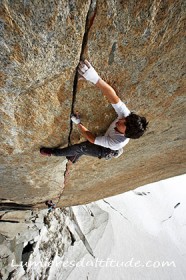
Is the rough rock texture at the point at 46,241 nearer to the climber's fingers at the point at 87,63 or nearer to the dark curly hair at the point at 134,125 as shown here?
the dark curly hair at the point at 134,125

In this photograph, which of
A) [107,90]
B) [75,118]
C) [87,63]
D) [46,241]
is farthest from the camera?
[46,241]

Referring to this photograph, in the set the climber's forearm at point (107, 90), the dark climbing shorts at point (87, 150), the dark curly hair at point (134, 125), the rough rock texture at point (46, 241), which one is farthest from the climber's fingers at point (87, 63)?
the rough rock texture at point (46, 241)

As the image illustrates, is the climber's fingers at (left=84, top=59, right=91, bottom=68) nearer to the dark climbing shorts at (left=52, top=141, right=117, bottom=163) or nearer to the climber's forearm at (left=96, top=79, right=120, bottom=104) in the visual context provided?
the climber's forearm at (left=96, top=79, right=120, bottom=104)

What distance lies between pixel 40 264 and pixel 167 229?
50.0 feet

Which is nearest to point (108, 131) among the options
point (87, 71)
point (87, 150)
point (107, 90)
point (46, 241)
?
point (87, 150)

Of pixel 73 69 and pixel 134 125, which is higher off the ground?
pixel 73 69

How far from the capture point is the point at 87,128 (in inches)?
145

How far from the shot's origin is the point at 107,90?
2.88 meters

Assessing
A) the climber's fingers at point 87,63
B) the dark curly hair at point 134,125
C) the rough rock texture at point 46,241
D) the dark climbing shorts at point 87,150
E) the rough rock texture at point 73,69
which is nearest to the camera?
the rough rock texture at point 73,69

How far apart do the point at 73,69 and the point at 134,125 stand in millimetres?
1005

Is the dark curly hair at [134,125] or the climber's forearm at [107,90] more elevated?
the climber's forearm at [107,90]

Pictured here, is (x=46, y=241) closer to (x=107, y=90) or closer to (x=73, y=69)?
(x=107, y=90)

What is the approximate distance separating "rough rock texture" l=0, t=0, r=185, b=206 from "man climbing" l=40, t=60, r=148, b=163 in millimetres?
114

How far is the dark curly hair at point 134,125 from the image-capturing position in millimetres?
2975
